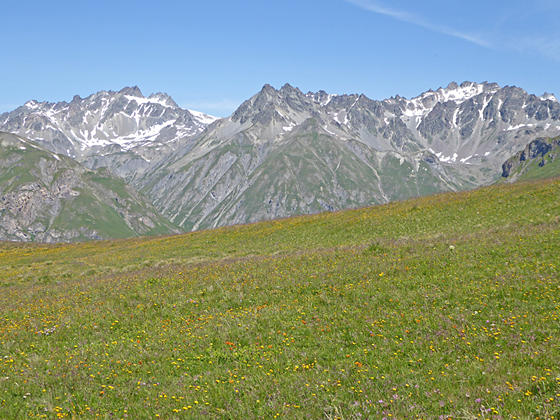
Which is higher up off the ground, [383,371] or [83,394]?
[383,371]

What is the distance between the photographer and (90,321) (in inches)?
671

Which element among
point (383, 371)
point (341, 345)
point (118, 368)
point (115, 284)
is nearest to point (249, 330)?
point (341, 345)

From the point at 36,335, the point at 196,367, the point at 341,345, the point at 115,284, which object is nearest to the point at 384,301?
the point at 341,345

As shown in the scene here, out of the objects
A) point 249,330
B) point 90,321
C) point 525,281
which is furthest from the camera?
point 90,321

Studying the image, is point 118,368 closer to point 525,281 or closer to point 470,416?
point 470,416

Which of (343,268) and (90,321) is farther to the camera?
(343,268)

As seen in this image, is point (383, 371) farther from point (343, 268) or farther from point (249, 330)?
point (343, 268)

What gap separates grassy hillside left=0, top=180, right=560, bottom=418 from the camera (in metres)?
9.29

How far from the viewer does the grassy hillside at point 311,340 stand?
929 cm

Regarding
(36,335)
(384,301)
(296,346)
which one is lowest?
(36,335)

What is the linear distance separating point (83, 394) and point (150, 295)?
9726mm

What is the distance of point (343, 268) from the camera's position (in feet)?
69.3

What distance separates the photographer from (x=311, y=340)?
12.9 meters

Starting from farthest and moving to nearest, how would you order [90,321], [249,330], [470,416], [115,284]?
[115,284], [90,321], [249,330], [470,416]
